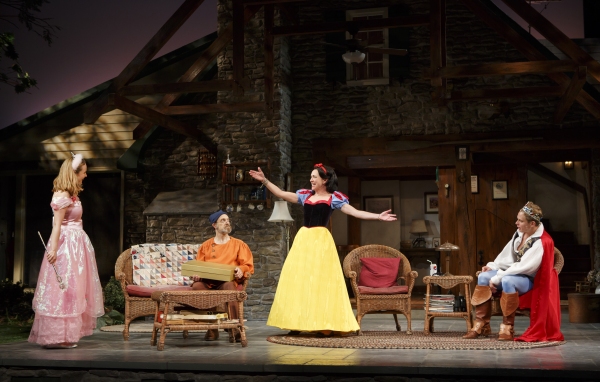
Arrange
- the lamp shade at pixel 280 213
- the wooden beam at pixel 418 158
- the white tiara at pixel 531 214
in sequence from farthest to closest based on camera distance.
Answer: the wooden beam at pixel 418 158 → the lamp shade at pixel 280 213 → the white tiara at pixel 531 214

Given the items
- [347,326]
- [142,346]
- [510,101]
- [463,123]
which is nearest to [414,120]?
[463,123]

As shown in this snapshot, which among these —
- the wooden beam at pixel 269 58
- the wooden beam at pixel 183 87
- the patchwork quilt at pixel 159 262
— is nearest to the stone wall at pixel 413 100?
the wooden beam at pixel 269 58

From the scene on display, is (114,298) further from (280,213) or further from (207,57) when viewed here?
(207,57)

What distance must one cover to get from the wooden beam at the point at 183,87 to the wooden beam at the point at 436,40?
2.28 meters

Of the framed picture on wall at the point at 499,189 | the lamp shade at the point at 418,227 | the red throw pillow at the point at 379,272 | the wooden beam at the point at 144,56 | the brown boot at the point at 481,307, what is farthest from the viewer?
the lamp shade at the point at 418,227

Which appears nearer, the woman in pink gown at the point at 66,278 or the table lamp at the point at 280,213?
the woman in pink gown at the point at 66,278

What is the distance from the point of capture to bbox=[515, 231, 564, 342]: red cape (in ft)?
20.0

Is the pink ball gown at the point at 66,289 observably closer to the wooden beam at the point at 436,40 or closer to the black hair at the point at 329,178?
the black hair at the point at 329,178

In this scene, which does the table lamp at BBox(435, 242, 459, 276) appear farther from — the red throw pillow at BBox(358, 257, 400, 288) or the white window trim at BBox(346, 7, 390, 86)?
the white window trim at BBox(346, 7, 390, 86)

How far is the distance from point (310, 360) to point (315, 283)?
4.45 ft

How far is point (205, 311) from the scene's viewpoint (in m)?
6.91

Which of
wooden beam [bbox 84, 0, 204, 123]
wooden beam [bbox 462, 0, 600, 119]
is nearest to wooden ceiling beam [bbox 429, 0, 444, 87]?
wooden beam [bbox 462, 0, 600, 119]

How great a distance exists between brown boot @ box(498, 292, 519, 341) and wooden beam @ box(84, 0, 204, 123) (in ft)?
17.7

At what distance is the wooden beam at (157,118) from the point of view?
9016 mm
